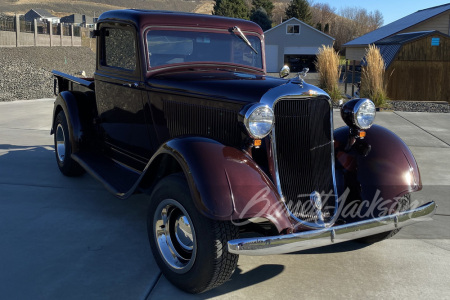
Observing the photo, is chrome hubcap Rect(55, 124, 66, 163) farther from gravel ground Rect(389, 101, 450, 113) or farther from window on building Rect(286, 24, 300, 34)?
window on building Rect(286, 24, 300, 34)

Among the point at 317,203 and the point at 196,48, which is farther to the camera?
the point at 196,48

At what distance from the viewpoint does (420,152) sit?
22.8 feet

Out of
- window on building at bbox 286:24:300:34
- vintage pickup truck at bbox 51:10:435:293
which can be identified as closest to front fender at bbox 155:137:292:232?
vintage pickup truck at bbox 51:10:435:293

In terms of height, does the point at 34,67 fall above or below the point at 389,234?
above

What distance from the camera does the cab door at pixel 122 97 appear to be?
4.10m

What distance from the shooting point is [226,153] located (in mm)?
2869

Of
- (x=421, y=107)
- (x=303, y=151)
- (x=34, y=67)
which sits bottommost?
(x=303, y=151)

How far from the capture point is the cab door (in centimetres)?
410

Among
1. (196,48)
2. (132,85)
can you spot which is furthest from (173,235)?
(196,48)

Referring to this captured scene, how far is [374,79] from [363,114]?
9184mm

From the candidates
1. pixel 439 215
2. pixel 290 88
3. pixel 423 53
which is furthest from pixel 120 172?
pixel 423 53

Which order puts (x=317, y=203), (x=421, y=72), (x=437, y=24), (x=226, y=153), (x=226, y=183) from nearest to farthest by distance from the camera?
1. (x=226, y=183)
2. (x=226, y=153)
3. (x=317, y=203)
4. (x=421, y=72)
5. (x=437, y=24)

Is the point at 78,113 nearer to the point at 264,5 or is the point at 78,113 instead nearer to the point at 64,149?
the point at 64,149

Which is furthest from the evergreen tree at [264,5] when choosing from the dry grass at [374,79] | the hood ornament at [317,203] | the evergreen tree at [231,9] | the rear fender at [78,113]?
the hood ornament at [317,203]
